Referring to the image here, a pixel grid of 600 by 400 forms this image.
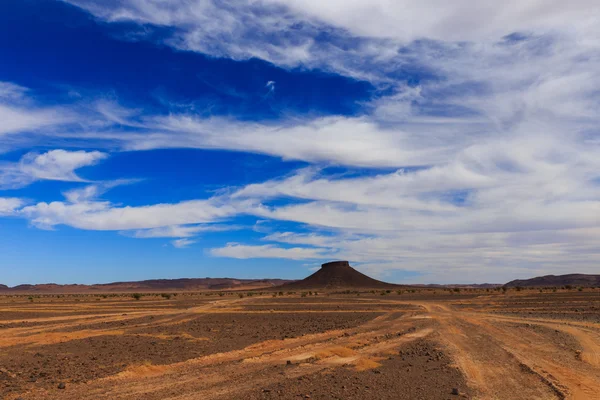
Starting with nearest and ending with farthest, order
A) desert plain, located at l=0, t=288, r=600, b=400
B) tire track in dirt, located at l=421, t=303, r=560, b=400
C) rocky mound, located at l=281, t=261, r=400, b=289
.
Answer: tire track in dirt, located at l=421, t=303, r=560, b=400 < desert plain, located at l=0, t=288, r=600, b=400 < rocky mound, located at l=281, t=261, r=400, b=289

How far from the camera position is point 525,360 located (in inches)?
585

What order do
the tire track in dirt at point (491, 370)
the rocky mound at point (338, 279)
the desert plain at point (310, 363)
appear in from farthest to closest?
the rocky mound at point (338, 279)
the desert plain at point (310, 363)
the tire track in dirt at point (491, 370)

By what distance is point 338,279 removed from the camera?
16388 cm

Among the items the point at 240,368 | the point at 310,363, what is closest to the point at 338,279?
the point at 310,363

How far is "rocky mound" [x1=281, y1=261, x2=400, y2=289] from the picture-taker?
158212 millimetres

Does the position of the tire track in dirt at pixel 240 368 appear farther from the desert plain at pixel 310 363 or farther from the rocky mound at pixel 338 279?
the rocky mound at pixel 338 279

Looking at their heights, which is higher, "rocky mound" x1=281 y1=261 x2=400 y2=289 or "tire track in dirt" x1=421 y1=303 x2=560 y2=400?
"rocky mound" x1=281 y1=261 x2=400 y2=289

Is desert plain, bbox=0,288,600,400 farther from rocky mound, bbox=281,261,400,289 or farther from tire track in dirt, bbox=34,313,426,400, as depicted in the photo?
rocky mound, bbox=281,261,400,289

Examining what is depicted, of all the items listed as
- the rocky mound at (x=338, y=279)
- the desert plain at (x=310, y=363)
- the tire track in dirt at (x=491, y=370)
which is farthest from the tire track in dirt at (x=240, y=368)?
the rocky mound at (x=338, y=279)

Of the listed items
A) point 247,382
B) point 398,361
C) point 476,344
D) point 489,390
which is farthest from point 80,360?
point 476,344

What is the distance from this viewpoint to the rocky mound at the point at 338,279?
519 feet

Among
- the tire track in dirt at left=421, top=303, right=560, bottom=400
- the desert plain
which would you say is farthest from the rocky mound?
the tire track in dirt at left=421, top=303, right=560, bottom=400

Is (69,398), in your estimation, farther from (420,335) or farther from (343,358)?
(420,335)

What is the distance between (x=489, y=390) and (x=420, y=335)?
11.1m
